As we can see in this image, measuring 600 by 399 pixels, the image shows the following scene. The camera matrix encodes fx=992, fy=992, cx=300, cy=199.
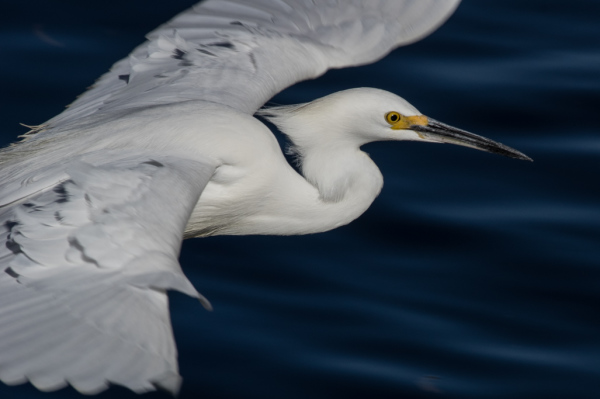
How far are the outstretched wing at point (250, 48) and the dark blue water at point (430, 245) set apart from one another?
1.34 m

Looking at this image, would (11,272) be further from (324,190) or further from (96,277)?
(324,190)

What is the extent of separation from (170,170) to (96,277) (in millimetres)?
773

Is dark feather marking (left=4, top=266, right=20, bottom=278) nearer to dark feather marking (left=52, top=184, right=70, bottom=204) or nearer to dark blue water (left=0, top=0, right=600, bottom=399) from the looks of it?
dark feather marking (left=52, top=184, right=70, bottom=204)

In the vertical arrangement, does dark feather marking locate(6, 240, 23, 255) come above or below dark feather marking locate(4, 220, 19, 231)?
below

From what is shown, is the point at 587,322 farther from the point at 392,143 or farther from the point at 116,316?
the point at 116,316

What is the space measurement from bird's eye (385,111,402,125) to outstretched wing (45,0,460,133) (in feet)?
2.25

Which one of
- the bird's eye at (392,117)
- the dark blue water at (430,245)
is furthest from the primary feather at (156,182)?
the dark blue water at (430,245)

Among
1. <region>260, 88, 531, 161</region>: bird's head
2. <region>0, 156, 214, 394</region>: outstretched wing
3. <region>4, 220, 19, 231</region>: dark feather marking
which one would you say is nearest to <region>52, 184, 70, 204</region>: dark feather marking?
<region>0, 156, 214, 394</region>: outstretched wing

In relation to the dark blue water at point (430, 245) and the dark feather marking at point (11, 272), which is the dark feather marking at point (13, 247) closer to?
the dark feather marking at point (11, 272)

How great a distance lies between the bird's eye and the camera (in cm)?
540

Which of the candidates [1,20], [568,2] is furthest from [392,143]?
[1,20]

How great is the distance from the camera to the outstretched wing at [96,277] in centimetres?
334

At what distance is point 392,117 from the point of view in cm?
542

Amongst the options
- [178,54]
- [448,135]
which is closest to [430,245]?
[448,135]
